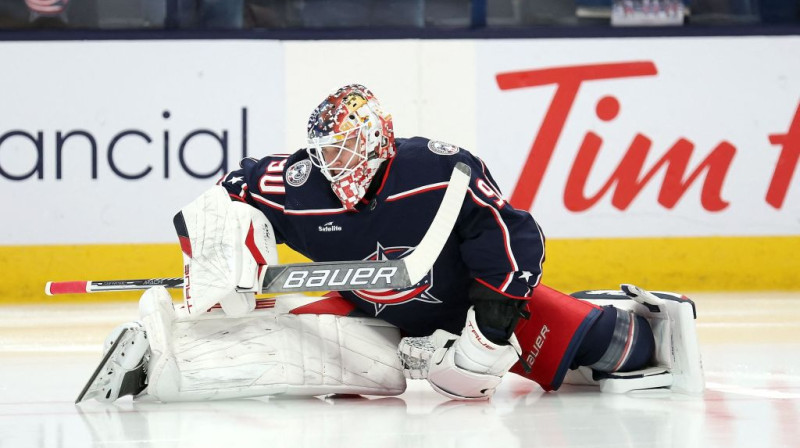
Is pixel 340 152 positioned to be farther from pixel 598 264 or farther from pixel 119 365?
pixel 598 264

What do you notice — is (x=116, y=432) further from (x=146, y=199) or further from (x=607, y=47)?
(x=607, y=47)

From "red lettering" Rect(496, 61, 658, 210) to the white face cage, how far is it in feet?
9.61

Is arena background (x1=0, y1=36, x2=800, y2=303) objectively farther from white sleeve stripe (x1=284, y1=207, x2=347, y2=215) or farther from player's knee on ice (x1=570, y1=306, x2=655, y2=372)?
white sleeve stripe (x1=284, y1=207, x2=347, y2=215)

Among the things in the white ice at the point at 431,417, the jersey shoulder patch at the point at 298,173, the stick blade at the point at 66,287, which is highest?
the jersey shoulder patch at the point at 298,173

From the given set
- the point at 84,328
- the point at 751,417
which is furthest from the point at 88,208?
the point at 751,417

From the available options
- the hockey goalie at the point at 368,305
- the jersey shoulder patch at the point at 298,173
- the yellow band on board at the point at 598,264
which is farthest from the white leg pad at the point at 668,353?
the yellow band on board at the point at 598,264

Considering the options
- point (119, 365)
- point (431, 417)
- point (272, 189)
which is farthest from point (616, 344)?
point (119, 365)

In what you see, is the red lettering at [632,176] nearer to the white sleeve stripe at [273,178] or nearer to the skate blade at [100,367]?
the white sleeve stripe at [273,178]

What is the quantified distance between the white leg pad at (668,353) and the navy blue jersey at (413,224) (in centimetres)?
41

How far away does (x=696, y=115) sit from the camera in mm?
5684

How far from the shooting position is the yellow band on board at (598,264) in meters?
5.53

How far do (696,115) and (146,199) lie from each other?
2.59m

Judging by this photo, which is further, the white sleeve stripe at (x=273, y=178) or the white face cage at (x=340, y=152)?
the white sleeve stripe at (x=273, y=178)

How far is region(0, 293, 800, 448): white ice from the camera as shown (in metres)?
2.36
